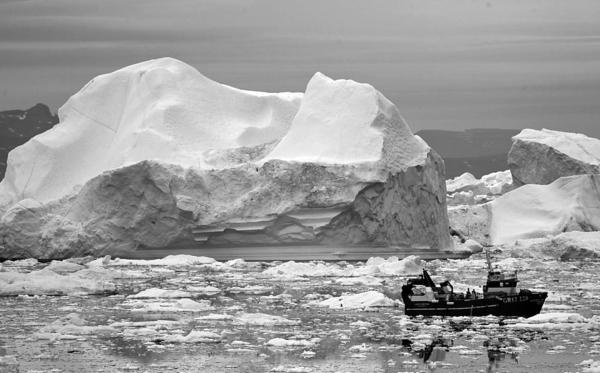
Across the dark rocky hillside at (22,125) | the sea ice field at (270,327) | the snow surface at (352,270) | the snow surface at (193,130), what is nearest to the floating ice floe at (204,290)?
the sea ice field at (270,327)

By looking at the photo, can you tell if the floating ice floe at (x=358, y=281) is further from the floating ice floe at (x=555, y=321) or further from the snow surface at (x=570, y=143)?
the snow surface at (x=570, y=143)

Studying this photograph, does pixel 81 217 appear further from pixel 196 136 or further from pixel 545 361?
pixel 545 361

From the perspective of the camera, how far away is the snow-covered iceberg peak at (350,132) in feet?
107

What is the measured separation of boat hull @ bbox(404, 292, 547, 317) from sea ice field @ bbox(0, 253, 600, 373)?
0.29 metres

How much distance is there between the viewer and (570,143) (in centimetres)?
4431

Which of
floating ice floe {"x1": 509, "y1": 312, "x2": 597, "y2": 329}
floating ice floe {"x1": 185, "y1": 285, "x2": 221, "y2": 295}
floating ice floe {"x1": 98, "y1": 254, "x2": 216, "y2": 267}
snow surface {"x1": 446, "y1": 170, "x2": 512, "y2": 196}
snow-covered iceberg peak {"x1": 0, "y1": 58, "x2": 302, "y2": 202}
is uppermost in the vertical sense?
snow-covered iceberg peak {"x1": 0, "y1": 58, "x2": 302, "y2": 202}

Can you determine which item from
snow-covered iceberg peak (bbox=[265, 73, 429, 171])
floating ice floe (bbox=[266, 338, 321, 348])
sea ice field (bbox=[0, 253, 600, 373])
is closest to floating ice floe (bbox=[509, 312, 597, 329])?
sea ice field (bbox=[0, 253, 600, 373])

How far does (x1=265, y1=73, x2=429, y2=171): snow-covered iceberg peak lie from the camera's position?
1282 inches

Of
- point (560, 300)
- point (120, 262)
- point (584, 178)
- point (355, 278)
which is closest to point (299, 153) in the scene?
point (120, 262)

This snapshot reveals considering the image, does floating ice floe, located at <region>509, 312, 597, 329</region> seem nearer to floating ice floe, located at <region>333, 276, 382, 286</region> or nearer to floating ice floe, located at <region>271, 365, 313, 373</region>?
floating ice floe, located at <region>271, 365, 313, 373</region>

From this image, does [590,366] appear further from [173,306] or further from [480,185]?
[480,185]

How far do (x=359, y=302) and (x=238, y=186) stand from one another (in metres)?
13.3

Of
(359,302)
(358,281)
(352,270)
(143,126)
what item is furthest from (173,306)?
(143,126)

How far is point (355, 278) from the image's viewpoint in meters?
25.4
